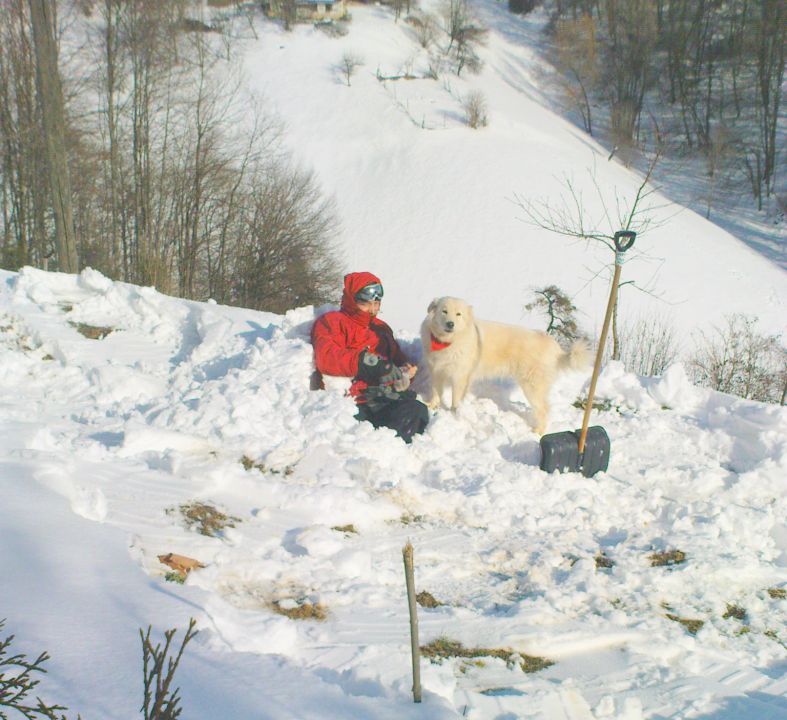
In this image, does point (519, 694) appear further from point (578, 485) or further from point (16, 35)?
point (16, 35)

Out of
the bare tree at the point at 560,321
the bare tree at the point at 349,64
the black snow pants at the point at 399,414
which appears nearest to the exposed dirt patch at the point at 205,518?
the black snow pants at the point at 399,414

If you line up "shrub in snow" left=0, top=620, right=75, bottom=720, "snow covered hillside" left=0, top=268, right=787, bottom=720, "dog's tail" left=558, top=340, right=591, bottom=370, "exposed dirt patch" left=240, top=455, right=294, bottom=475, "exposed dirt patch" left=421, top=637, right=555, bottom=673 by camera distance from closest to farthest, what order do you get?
"shrub in snow" left=0, top=620, right=75, bottom=720 → "snow covered hillside" left=0, top=268, right=787, bottom=720 → "exposed dirt patch" left=421, top=637, right=555, bottom=673 → "exposed dirt patch" left=240, top=455, right=294, bottom=475 → "dog's tail" left=558, top=340, right=591, bottom=370

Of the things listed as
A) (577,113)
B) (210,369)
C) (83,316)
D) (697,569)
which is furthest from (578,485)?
(577,113)

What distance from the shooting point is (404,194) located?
29.4m

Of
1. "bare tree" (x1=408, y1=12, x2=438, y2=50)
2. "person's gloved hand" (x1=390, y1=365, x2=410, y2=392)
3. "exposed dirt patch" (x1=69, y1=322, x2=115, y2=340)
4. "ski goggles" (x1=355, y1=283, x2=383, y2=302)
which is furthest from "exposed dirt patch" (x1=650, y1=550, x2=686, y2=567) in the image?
"bare tree" (x1=408, y1=12, x2=438, y2=50)

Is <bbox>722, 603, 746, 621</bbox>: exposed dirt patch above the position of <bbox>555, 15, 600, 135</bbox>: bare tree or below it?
below

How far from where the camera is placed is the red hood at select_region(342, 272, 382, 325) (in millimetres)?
5789

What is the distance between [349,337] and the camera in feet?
19.4

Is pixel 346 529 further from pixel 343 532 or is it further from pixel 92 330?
pixel 92 330

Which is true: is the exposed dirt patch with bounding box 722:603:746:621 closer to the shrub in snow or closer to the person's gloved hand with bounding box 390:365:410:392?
the person's gloved hand with bounding box 390:365:410:392

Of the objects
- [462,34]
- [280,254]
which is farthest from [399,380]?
[462,34]

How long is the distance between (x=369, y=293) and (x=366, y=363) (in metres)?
0.59

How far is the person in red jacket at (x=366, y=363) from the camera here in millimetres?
5379

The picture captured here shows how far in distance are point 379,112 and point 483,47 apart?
12.5 meters
